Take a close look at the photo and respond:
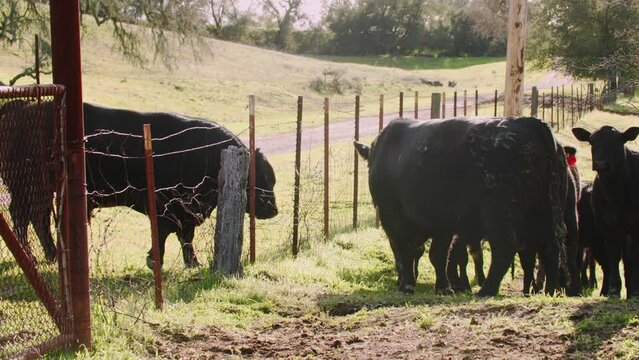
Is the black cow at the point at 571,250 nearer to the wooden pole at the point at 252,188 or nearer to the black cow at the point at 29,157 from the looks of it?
the wooden pole at the point at 252,188

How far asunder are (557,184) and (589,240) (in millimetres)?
2967

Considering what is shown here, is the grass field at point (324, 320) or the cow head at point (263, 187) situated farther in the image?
the cow head at point (263, 187)

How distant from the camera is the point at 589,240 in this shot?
39.3 feet

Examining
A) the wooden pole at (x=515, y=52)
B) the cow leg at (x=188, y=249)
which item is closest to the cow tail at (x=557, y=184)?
the cow leg at (x=188, y=249)

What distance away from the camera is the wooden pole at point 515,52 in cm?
1541

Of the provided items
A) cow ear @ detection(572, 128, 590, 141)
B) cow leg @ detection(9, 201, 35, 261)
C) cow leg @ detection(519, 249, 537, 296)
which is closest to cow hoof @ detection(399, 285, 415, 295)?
cow leg @ detection(519, 249, 537, 296)

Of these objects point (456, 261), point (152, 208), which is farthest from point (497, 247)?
point (152, 208)

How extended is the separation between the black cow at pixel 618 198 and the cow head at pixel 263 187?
463 centimetres

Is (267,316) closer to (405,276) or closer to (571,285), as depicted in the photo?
(405,276)

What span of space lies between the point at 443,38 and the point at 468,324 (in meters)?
82.3

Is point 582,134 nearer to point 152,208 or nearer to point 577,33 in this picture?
point 152,208

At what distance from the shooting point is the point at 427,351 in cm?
635

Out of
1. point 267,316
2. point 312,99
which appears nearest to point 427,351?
point 267,316

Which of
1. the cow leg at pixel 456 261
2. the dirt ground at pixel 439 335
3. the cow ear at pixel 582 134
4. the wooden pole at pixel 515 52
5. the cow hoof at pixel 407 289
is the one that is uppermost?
the wooden pole at pixel 515 52
